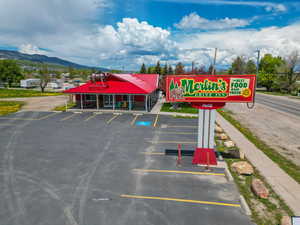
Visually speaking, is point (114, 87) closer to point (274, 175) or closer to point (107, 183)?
point (107, 183)

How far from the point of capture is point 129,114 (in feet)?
86.2

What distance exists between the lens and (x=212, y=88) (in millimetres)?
10500

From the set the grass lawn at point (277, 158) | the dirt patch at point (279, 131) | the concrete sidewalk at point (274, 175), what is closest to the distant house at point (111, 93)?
the dirt patch at point (279, 131)

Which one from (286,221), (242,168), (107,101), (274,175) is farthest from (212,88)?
(107,101)

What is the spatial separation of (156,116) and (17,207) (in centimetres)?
1857

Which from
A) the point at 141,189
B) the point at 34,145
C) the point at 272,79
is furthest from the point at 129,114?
the point at 272,79

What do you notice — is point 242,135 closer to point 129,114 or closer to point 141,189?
point 141,189

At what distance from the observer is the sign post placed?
10300 millimetres

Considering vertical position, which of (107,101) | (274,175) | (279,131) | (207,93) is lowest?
(274,175)

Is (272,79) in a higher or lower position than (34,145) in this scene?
higher

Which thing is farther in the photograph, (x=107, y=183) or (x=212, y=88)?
(x=212, y=88)

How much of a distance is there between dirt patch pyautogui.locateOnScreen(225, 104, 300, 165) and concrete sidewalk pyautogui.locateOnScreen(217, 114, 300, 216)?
1.86 metres

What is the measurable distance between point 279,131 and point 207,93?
13.4 m

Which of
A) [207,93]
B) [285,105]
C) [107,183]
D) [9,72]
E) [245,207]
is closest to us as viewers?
[245,207]
